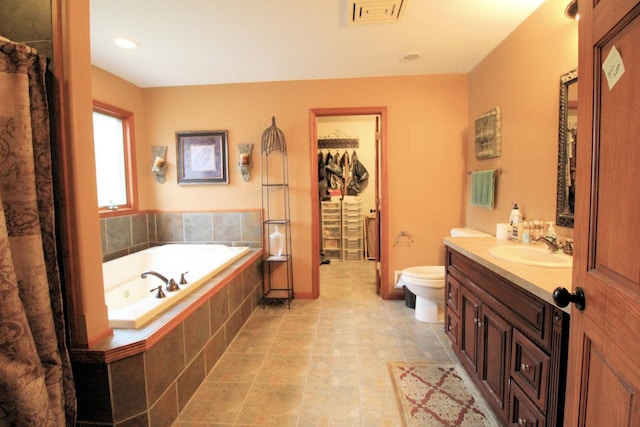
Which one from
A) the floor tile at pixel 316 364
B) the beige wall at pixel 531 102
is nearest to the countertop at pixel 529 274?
the beige wall at pixel 531 102

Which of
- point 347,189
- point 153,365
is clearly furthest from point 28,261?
point 347,189

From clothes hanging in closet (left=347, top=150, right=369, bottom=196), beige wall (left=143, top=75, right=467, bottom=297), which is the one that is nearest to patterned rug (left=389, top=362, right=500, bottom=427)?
beige wall (left=143, top=75, right=467, bottom=297)

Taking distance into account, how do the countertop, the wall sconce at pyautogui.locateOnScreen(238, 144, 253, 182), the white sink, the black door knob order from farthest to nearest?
the wall sconce at pyautogui.locateOnScreen(238, 144, 253, 182) < the white sink < the countertop < the black door knob

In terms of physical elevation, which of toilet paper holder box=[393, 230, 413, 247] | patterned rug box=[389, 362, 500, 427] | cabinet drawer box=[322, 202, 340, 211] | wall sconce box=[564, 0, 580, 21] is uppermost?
wall sconce box=[564, 0, 580, 21]

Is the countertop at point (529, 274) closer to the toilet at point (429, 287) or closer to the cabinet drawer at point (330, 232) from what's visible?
the toilet at point (429, 287)

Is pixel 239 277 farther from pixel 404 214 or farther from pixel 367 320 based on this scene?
pixel 404 214

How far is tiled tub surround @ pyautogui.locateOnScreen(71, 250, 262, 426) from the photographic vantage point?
4.19 feet

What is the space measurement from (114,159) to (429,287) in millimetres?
3238

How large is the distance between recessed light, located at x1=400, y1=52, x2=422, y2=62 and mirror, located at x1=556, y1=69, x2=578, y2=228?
1.13m

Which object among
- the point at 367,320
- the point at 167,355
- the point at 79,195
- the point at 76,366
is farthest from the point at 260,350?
the point at 79,195

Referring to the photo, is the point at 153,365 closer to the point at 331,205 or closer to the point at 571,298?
the point at 571,298

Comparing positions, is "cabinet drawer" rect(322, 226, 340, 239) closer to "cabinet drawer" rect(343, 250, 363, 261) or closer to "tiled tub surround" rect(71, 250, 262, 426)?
"cabinet drawer" rect(343, 250, 363, 261)

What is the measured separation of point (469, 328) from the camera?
1.76 m

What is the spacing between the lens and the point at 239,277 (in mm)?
2570
